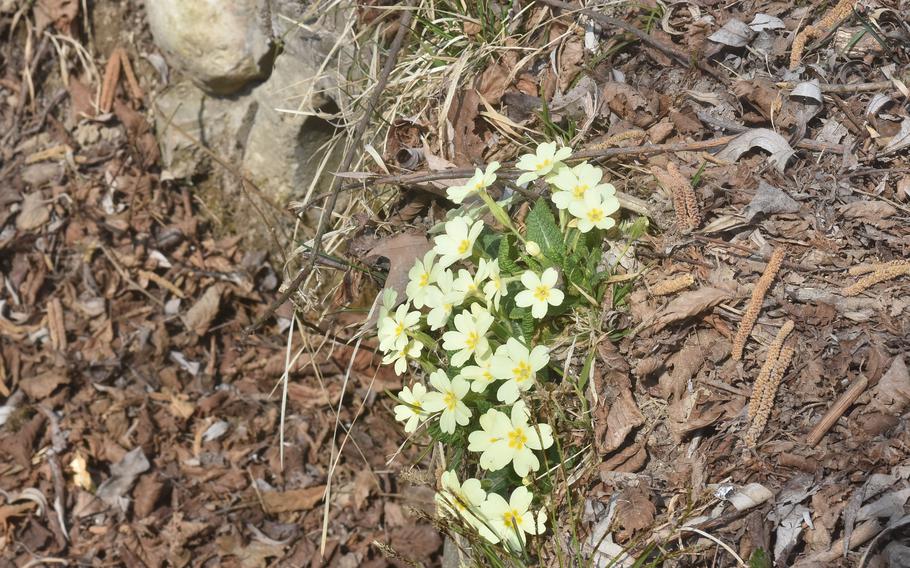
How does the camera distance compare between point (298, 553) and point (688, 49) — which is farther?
point (298, 553)

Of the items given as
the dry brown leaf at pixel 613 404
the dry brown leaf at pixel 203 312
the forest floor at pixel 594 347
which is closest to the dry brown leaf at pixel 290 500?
the forest floor at pixel 594 347

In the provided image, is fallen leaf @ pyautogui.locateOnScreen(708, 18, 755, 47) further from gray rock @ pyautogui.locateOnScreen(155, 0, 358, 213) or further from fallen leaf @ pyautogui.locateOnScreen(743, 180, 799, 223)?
gray rock @ pyautogui.locateOnScreen(155, 0, 358, 213)

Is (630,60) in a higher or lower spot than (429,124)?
higher

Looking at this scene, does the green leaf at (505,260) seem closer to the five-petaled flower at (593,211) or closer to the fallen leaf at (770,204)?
the five-petaled flower at (593,211)

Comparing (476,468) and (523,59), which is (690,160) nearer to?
(523,59)

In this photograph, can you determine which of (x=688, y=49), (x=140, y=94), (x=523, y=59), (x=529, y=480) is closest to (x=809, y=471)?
(x=529, y=480)

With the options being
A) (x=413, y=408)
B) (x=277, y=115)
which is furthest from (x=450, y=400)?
→ (x=277, y=115)
